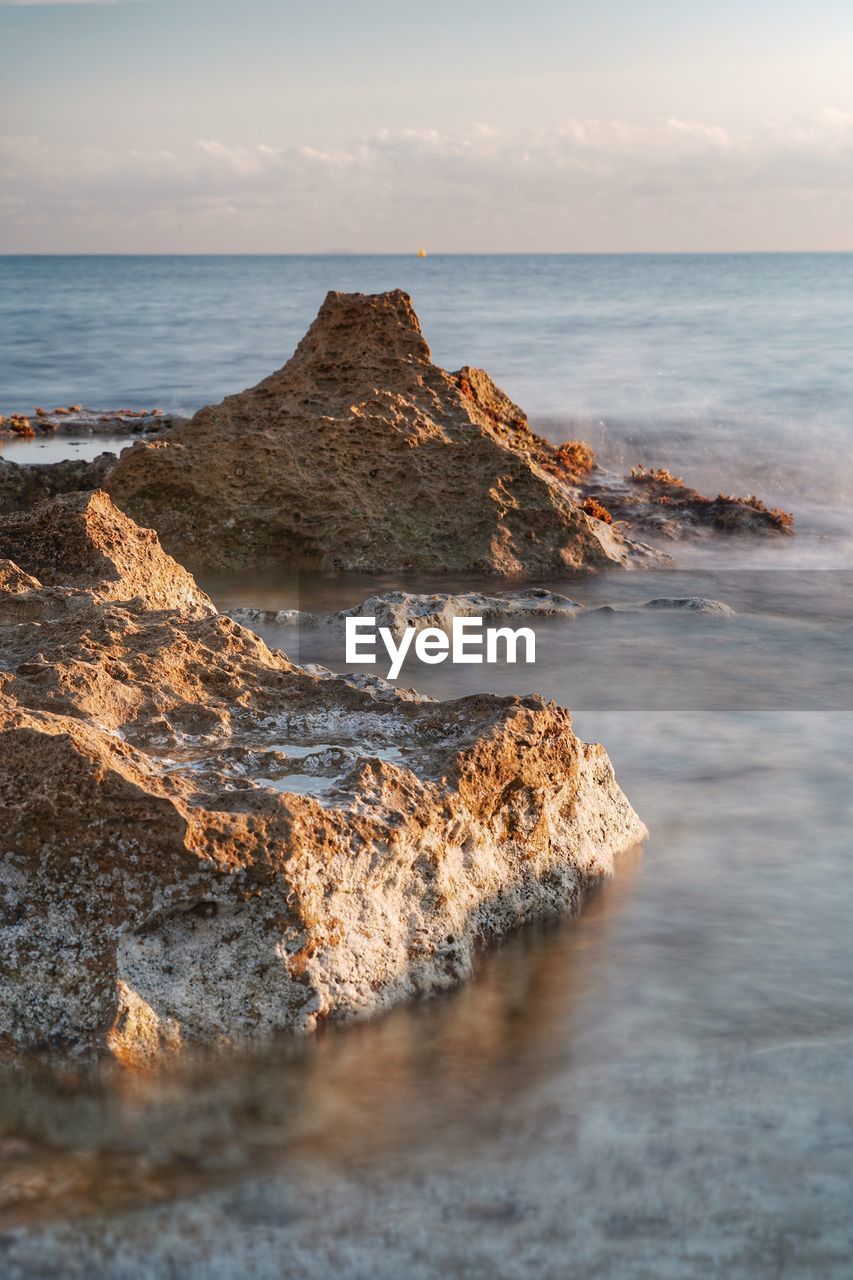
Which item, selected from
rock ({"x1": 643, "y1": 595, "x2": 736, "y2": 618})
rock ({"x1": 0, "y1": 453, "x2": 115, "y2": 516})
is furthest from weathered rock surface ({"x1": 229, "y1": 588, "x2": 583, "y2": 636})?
rock ({"x1": 0, "y1": 453, "x2": 115, "y2": 516})

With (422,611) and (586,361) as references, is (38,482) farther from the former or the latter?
(586,361)

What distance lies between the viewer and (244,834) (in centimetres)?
278

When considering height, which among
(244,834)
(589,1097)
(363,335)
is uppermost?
(363,335)

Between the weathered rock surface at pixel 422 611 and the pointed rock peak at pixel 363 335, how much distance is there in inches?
86.3

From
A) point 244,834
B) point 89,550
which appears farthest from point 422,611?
point 244,834

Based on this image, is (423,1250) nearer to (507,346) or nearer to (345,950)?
(345,950)

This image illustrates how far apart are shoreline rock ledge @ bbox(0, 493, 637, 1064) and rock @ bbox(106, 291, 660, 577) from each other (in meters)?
4.04

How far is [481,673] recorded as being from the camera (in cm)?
605

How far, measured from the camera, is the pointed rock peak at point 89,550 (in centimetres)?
498

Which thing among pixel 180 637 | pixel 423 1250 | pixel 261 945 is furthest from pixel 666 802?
pixel 423 1250

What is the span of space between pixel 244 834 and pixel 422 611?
12.8 feet

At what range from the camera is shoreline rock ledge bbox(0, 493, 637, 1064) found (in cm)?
274

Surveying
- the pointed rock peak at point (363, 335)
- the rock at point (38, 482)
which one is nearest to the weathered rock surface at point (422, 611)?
the pointed rock peak at point (363, 335)

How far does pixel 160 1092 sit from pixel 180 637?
147 centimetres
